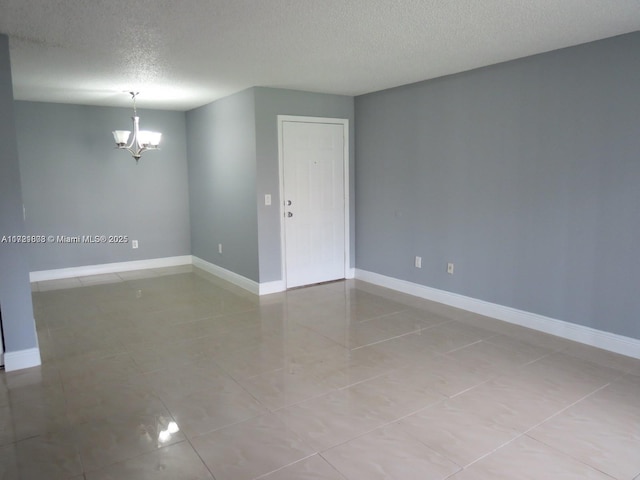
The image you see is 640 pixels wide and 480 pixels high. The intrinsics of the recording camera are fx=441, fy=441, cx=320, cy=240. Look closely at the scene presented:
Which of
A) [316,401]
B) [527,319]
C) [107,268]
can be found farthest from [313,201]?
[107,268]

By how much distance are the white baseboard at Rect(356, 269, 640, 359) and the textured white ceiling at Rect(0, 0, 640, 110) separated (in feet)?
7.42

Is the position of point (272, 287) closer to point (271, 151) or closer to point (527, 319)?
point (271, 151)

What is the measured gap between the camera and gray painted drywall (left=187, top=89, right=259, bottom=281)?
527 centimetres

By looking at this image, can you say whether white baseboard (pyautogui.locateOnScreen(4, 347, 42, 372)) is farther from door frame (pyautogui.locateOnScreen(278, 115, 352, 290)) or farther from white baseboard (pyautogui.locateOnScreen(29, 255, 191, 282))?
white baseboard (pyautogui.locateOnScreen(29, 255, 191, 282))

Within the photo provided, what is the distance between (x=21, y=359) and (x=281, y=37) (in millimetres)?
3074

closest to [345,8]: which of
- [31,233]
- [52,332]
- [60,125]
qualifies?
[52,332]

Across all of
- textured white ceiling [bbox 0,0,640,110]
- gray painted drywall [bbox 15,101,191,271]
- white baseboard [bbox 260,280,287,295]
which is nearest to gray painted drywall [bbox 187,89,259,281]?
white baseboard [bbox 260,280,287,295]

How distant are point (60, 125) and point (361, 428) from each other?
5.84 m

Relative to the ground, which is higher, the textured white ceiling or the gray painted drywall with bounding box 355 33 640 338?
the textured white ceiling

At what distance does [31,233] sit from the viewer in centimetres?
605

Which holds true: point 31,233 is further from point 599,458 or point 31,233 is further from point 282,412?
point 599,458

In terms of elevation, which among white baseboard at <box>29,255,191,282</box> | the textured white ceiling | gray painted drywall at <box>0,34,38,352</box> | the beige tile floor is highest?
the textured white ceiling

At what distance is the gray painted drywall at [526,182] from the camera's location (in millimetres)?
3314

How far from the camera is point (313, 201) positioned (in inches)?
220
